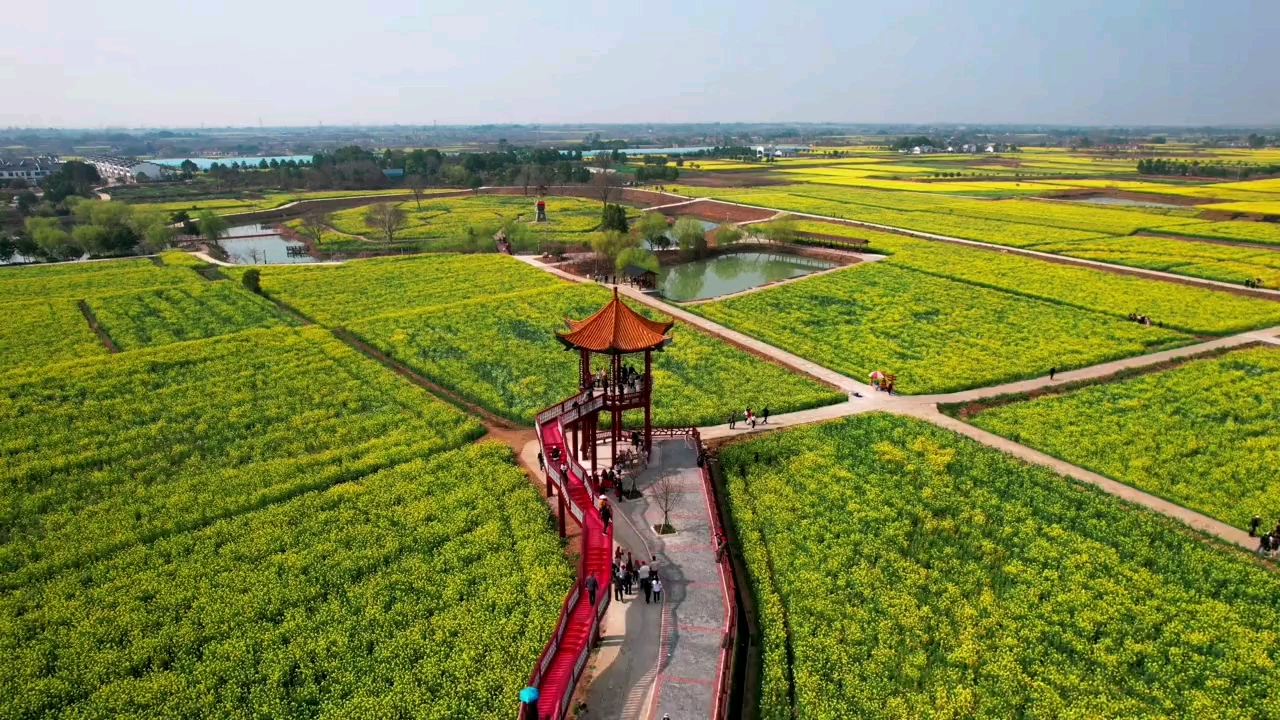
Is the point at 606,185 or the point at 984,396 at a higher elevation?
the point at 606,185

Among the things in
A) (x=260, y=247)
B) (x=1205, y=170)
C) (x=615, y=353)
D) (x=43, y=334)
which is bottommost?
(x=43, y=334)

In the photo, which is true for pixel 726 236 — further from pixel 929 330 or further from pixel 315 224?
pixel 315 224

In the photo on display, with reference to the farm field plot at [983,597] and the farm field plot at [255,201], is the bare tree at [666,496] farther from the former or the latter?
the farm field plot at [255,201]

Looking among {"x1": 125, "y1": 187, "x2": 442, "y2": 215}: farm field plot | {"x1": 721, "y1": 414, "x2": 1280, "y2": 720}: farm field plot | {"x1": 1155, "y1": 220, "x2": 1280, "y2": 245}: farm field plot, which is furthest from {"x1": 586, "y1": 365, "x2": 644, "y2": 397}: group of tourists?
{"x1": 125, "y1": 187, "x2": 442, "y2": 215}: farm field plot

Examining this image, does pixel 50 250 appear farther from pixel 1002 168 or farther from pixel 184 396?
pixel 1002 168

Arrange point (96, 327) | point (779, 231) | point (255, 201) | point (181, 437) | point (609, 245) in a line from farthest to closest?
point (255, 201), point (779, 231), point (609, 245), point (96, 327), point (181, 437)

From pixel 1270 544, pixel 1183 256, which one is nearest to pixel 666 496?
pixel 1270 544

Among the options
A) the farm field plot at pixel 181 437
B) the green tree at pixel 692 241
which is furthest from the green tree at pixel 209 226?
the green tree at pixel 692 241

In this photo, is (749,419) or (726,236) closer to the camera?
(749,419)
